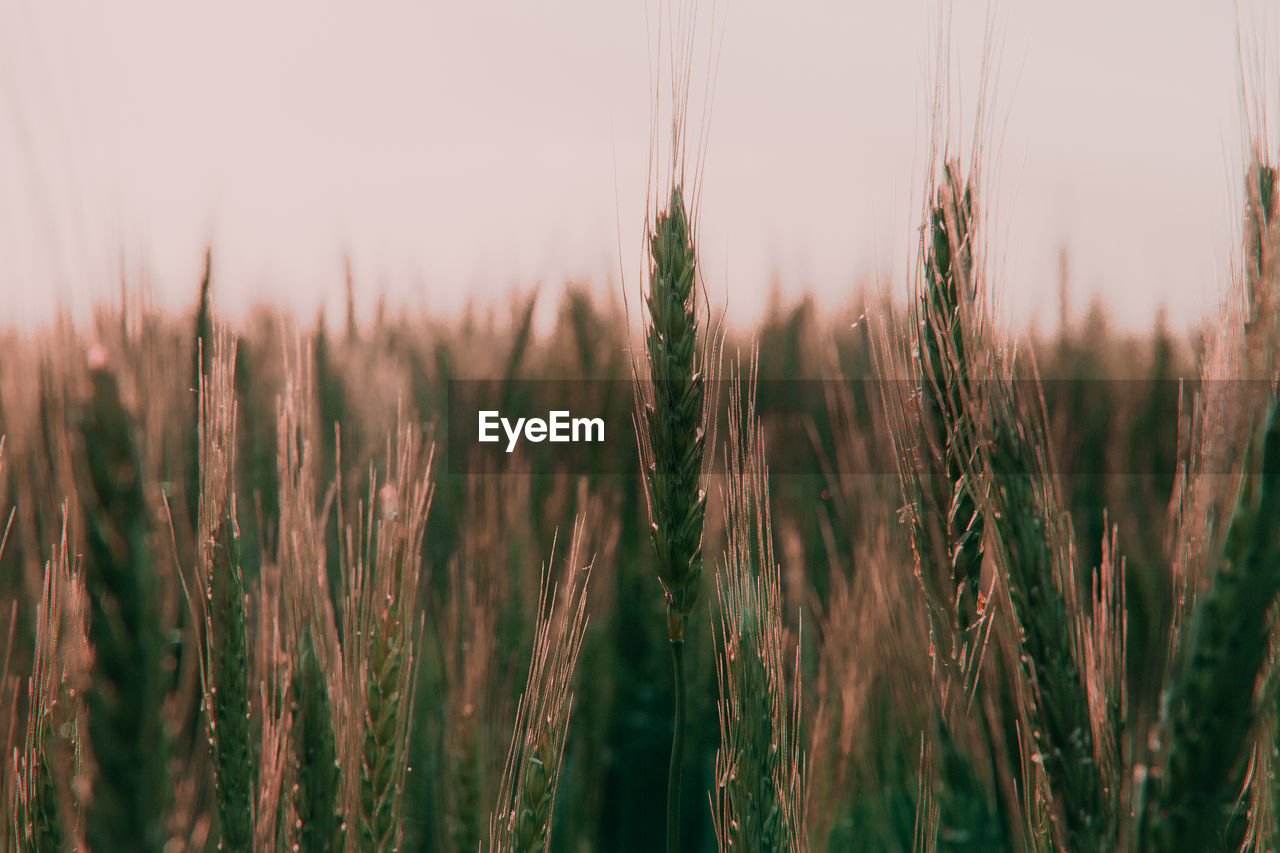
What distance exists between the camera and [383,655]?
137cm

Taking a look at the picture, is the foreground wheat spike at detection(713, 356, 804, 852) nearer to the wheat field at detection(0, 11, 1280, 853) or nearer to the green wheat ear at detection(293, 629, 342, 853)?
the wheat field at detection(0, 11, 1280, 853)

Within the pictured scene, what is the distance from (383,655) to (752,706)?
2.09 ft

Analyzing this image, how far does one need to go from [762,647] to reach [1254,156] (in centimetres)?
107

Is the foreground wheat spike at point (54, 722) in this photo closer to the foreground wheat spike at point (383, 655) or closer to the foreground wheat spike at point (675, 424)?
the foreground wheat spike at point (383, 655)

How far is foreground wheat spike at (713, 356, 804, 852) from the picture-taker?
128 cm

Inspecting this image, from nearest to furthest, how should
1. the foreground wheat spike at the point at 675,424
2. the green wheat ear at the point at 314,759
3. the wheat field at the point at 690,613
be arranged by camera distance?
the wheat field at the point at 690,613, the green wheat ear at the point at 314,759, the foreground wheat spike at the point at 675,424

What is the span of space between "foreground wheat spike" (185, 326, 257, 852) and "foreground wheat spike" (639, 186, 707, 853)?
2.37ft

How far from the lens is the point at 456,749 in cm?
187

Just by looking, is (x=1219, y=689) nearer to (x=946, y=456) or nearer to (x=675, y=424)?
(x=946, y=456)

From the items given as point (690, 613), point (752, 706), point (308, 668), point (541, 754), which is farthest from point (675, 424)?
point (308, 668)

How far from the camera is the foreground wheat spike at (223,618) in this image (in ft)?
4.29

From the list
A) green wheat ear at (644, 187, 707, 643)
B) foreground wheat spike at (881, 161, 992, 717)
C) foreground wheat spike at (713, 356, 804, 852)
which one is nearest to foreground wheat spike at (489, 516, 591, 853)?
green wheat ear at (644, 187, 707, 643)

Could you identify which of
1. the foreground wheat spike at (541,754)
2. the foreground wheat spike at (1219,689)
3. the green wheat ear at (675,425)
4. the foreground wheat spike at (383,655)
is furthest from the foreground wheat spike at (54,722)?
the foreground wheat spike at (1219,689)

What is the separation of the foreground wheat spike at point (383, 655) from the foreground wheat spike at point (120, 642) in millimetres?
390
